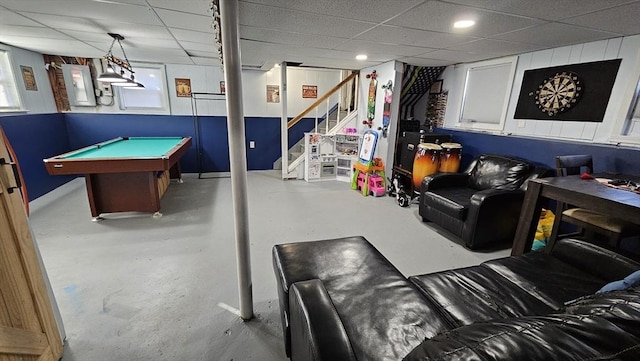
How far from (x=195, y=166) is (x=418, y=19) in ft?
16.6

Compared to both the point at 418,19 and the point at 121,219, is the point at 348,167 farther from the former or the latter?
the point at 121,219

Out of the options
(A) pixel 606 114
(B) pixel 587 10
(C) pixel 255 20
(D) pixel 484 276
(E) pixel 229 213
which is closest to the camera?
(D) pixel 484 276

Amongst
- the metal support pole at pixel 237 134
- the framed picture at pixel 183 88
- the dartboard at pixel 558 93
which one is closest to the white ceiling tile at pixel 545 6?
the dartboard at pixel 558 93

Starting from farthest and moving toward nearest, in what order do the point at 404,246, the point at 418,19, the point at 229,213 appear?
the point at 229,213
the point at 404,246
the point at 418,19

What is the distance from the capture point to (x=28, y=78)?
4.03m

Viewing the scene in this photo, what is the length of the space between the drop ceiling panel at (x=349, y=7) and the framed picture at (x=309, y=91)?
3829mm

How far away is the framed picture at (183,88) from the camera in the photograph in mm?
5242

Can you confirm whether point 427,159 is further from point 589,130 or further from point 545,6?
point 545,6

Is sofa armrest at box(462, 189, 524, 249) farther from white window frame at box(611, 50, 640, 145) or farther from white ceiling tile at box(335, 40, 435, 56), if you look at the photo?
white ceiling tile at box(335, 40, 435, 56)

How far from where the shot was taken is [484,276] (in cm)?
157

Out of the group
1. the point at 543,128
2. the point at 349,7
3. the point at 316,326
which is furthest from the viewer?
the point at 543,128

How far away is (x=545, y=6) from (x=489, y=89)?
7.22ft


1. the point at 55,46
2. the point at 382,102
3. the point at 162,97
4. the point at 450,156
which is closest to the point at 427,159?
the point at 450,156

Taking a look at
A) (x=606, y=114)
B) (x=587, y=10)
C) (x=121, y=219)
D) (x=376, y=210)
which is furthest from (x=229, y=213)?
(x=606, y=114)
